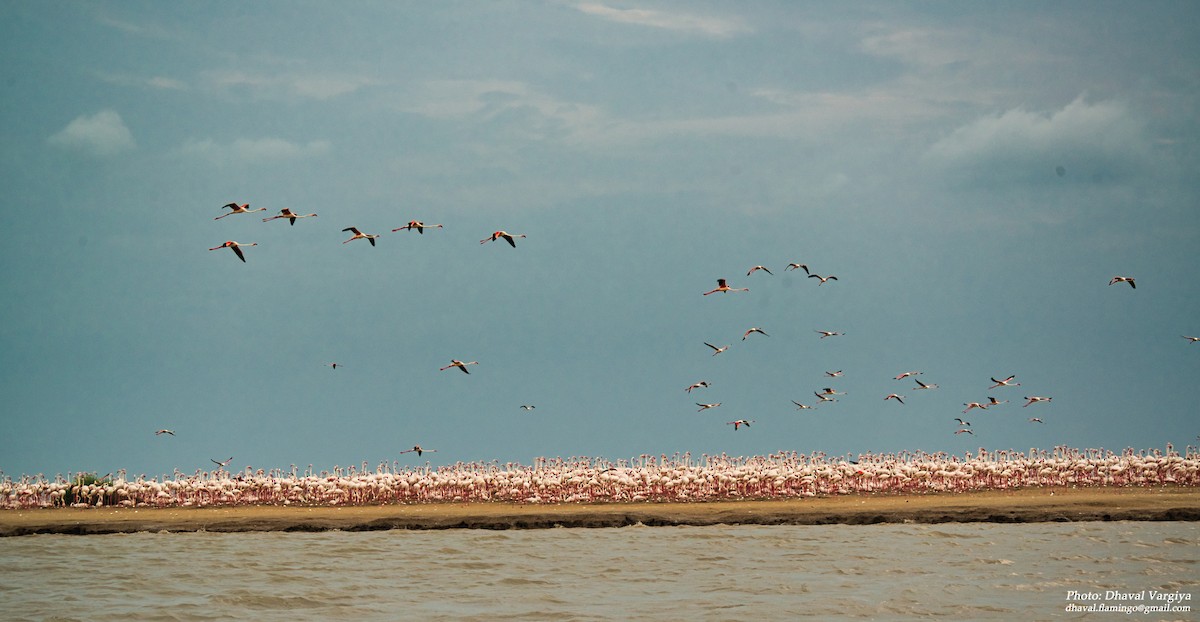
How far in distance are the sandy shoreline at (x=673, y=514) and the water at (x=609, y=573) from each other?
1.62 ft

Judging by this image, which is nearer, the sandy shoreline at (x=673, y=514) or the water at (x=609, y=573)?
Answer: the water at (x=609, y=573)

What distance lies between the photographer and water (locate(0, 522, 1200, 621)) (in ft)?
60.3

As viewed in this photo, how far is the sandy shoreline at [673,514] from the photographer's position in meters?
28.7

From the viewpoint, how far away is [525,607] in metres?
18.7

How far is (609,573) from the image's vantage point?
22.1 metres

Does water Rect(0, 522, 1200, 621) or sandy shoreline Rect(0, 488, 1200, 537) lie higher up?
sandy shoreline Rect(0, 488, 1200, 537)

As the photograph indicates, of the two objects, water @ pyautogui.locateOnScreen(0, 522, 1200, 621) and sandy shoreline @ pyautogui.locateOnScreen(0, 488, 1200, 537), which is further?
sandy shoreline @ pyautogui.locateOnScreen(0, 488, 1200, 537)

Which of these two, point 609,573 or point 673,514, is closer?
point 609,573

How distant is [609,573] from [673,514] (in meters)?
8.47

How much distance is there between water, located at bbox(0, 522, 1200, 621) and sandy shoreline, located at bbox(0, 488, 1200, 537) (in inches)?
19.5

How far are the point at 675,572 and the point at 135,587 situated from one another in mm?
9931

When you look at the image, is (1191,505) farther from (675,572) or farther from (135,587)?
(135,587)

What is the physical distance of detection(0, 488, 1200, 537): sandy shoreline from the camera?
28719 millimetres

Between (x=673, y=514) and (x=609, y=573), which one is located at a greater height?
(x=673, y=514)
